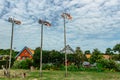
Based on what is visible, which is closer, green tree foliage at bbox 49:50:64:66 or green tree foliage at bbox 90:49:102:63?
green tree foliage at bbox 49:50:64:66

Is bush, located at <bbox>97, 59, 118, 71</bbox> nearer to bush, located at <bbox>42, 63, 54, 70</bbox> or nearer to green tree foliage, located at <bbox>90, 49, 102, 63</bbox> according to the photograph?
bush, located at <bbox>42, 63, 54, 70</bbox>

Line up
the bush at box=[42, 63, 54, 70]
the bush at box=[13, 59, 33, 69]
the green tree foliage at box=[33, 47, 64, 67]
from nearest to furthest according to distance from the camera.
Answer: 1. the bush at box=[42, 63, 54, 70]
2. the green tree foliage at box=[33, 47, 64, 67]
3. the bush at box=[13, 59, 33, 69]

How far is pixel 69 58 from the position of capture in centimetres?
4522

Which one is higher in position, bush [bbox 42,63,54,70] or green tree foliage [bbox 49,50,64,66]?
green tree foliage [bbox 49,50,64,66]

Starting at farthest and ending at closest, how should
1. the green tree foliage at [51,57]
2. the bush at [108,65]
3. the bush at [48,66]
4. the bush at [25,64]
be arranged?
the bush at [25,64] → the green tree foliage at [51,57] → the bush at [48,66] → the bush at [108,65]

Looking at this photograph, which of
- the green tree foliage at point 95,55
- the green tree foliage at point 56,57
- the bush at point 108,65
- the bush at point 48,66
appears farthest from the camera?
the green tree foliage at point 95,55

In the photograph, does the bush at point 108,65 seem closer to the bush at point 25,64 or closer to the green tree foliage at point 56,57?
the green tree foliage at point 56,57

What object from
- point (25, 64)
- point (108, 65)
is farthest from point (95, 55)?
point (25, 64)

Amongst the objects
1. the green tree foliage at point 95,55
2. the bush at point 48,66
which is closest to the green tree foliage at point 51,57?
the bush at point 48,66

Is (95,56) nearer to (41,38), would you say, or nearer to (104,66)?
(104,66)

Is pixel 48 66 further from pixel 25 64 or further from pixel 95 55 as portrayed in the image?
pixel 95 55

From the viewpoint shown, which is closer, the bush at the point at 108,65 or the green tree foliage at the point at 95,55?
the bush at the point at 108,65

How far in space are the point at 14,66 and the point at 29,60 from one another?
3766 millimetres

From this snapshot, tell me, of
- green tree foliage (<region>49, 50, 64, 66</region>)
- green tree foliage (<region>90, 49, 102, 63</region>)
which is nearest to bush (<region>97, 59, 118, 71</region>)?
green tree foliage (<region>49, 50, 64, 66</region>)
